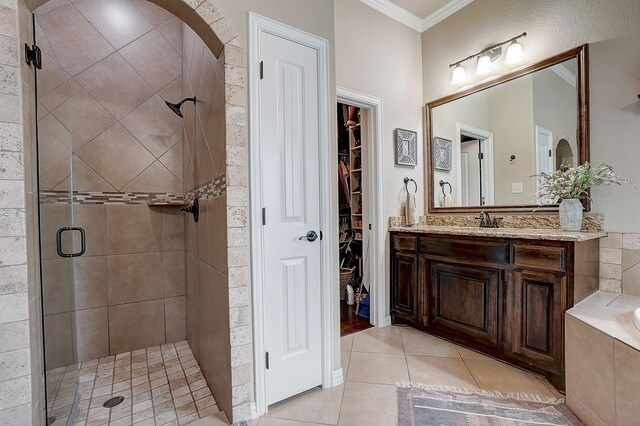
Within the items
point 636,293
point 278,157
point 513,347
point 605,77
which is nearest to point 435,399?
point 513,347

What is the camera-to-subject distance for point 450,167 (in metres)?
2.99

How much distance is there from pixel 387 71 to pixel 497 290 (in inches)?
87.0

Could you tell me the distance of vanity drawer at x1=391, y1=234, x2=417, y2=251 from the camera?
266 cm

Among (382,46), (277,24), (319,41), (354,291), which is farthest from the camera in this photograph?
(354,291)

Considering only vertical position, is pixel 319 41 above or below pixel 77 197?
above

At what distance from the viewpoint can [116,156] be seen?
7.85 ft

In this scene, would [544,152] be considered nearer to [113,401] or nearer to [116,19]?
[113,401]

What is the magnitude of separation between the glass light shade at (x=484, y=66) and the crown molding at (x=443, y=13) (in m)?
0.61

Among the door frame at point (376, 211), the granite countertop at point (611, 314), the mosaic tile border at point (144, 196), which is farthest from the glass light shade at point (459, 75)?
the mosaic tile border at point (144, 196)

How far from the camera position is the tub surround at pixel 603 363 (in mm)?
1283

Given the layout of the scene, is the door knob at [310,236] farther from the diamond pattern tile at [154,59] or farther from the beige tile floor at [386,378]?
the diamond pattern tile at [154,59]

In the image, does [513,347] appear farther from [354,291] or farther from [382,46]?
[382,46]

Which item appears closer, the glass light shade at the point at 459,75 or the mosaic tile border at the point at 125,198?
the mosaic tile border at the point at 125,198

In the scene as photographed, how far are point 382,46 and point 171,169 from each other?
91.3 inches
